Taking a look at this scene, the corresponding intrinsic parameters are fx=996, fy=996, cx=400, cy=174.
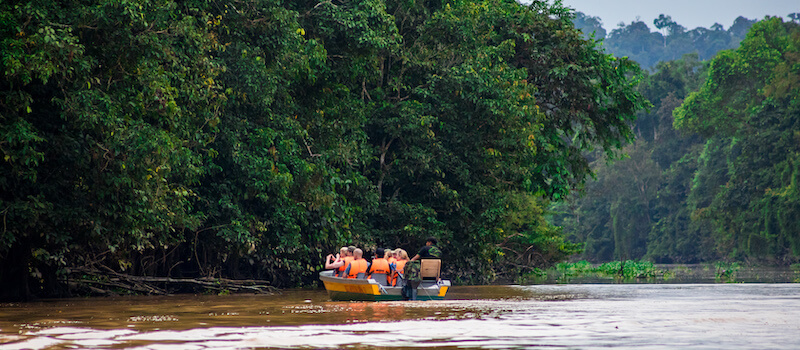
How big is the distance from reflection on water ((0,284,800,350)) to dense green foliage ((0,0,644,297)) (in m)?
2.08

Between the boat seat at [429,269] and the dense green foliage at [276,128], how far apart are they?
3844 millimetres

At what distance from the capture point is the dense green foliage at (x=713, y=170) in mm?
50500

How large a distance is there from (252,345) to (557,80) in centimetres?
2146

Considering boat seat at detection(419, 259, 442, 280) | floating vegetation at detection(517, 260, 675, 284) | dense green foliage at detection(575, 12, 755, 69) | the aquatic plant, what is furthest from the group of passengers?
dense green foliage at detection(575, 12, 755, 69)

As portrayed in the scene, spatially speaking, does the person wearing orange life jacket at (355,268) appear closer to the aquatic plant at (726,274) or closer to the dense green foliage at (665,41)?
the aquatic plant at (726,274)

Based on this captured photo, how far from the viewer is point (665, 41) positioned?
178 metres

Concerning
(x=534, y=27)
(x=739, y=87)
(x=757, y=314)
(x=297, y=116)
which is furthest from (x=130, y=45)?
(x=739, y=87)

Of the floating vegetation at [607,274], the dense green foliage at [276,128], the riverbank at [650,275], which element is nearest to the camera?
the dense green foliage at [276,128]

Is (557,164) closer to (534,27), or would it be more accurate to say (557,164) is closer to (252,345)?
(534,27)

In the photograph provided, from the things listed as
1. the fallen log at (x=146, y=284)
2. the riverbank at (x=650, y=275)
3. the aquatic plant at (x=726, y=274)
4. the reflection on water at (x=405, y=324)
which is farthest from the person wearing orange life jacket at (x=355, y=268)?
the aquatic plant at (x=726, y=274)

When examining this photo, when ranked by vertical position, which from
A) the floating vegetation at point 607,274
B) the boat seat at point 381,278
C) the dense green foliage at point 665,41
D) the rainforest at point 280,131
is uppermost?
the dense green foliage at point 665,41

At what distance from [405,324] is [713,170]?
5348 cm

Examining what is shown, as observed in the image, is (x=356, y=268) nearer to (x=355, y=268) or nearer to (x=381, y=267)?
(x=355, y=268)

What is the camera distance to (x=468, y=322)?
12234 mm
